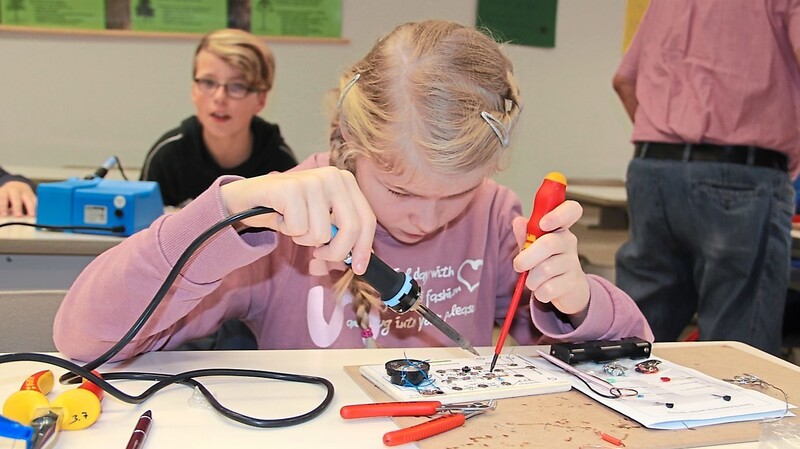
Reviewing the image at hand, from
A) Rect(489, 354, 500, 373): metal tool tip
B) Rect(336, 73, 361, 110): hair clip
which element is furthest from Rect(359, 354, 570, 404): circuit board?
Rect(336, 73, 361, 110): hair clip

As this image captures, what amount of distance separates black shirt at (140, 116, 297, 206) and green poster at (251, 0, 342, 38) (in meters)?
0.71

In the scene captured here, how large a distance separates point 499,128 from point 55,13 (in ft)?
8.76

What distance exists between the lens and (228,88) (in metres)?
2.57

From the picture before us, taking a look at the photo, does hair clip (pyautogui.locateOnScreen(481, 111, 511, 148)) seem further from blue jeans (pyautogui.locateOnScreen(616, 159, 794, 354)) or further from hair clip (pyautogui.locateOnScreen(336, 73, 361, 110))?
blue jeans (pyautogui.locateOnScreen(616, 159, 794, 354))

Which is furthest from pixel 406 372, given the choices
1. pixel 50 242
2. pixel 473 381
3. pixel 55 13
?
pixel 55 13

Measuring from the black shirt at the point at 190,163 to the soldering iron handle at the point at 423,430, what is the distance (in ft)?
6.51

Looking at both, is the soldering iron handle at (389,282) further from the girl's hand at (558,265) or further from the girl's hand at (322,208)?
the girl's hand at (558,265)

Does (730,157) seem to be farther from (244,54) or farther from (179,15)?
(179,15)

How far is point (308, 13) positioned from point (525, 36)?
103 cm

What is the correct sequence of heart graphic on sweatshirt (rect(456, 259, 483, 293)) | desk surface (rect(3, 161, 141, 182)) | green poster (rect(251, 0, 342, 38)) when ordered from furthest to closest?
green poster (rect(251, 0, 342, 38)) → desk surface (rect(3, 161, 141, 182)) → heart graphic on sweatshirt (rect(456, 259, 483, 293))

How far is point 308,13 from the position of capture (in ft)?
10.6

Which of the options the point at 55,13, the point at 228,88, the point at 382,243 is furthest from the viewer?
the point at 55,13

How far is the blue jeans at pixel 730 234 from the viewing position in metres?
1.79

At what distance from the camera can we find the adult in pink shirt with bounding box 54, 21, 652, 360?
32.8 inches
